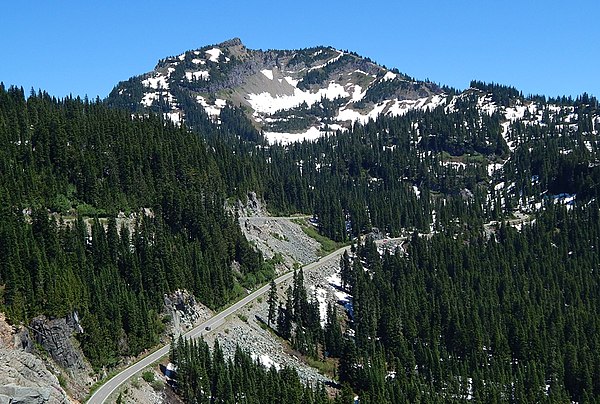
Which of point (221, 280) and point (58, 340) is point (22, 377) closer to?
point (58, 340)

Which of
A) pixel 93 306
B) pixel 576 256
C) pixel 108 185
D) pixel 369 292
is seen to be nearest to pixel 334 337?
pixel 369 292

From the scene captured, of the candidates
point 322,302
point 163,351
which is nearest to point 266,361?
point 163,351

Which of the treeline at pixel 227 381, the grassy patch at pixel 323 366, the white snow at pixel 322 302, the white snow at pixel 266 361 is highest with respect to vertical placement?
the treeline at pixel 227 381

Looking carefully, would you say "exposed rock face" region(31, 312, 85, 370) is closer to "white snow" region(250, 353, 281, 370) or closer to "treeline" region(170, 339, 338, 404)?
"treeline" region(170, 339, 338, 404)

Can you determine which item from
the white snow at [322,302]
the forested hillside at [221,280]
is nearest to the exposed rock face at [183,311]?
the forested hillside at [221,280]

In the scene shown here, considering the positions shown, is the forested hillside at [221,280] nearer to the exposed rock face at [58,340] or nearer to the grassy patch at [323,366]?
the exposed rock face at [58,340]

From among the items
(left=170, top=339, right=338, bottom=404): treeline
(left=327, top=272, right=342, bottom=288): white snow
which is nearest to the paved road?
(left=170, top=339, right=338, bottom=404): treeline
